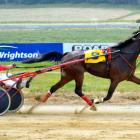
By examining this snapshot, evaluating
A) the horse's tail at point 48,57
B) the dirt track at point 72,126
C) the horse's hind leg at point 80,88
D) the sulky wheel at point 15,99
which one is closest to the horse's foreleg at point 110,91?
the horse's hind leg at point 80,88

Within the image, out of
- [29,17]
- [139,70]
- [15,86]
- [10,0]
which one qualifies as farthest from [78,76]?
[10,0]

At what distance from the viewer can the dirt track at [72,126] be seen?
8000 millimetres

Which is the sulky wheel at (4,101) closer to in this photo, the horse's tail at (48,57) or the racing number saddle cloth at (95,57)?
the horse's tail at (48,57)

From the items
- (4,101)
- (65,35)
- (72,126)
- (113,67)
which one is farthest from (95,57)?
(65,35)

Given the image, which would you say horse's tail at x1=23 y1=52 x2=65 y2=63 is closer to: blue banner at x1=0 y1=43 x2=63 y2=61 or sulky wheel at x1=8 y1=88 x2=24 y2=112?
sulky wheel at x1=8 y1=88 x2=24 y2=112

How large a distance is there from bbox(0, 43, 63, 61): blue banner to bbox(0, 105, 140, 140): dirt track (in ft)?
33.9

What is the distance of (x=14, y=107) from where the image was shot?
10.2m

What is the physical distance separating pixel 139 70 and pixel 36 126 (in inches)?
404

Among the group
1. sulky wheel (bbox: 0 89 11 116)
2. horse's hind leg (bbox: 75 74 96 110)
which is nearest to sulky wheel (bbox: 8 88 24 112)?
sulky wheel (bbox: 0 89 11 116)

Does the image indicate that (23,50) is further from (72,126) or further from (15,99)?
(72,126)

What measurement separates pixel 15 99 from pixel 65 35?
22432mm

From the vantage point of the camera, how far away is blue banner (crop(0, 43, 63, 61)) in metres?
20.5

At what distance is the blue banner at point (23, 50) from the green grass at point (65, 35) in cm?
774

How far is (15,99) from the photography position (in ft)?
33.4
